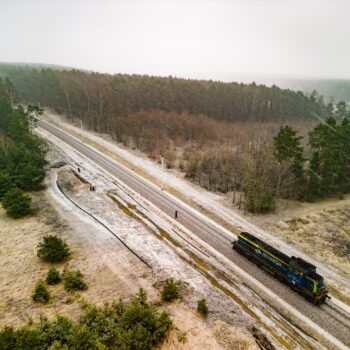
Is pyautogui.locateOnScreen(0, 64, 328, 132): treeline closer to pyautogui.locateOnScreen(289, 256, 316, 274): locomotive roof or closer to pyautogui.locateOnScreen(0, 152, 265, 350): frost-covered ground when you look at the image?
pyautogui.locateOnScreen(0, 152, 265, 350): frost-covered ground

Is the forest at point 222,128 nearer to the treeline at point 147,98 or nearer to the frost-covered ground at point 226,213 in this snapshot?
the treeline at point 147,98

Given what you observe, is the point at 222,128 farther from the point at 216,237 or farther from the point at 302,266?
the point at 302,266

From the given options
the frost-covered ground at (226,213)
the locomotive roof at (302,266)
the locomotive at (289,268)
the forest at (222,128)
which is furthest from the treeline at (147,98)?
the locomotive roof at (302,266)

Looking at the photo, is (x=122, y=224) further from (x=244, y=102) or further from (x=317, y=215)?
(x=244, y=102)

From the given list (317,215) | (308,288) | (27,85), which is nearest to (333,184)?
(317,215)

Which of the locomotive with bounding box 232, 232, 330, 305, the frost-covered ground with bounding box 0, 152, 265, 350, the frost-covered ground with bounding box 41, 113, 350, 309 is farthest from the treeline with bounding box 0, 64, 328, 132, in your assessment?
the locomotive with bounding box 232, 232, 330, 305
